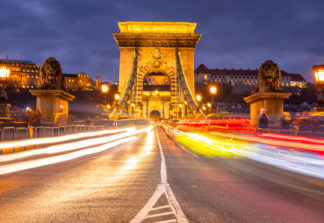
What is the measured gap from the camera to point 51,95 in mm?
16844

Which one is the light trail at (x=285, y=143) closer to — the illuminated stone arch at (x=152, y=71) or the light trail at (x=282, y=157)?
the light trail at (x=282, y=157)

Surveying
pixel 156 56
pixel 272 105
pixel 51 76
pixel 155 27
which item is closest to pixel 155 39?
pixel 156 56

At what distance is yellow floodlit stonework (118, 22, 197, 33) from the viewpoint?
178 feet

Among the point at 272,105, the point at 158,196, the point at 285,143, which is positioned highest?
the point at 272,105

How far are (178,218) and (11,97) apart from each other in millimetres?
117256

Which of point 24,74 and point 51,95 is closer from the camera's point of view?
point 51,95

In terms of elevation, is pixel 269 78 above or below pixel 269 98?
above

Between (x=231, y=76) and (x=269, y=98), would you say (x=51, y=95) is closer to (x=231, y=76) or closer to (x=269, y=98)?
(x=269, y=98)

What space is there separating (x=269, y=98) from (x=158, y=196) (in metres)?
12.0

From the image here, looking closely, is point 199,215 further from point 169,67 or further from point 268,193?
point 169,67

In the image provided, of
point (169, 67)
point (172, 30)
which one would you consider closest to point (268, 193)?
point (169, 67)

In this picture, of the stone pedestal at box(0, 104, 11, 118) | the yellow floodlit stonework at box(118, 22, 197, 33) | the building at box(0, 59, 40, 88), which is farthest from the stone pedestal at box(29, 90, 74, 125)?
the building at box(0, 59, 40, 88)

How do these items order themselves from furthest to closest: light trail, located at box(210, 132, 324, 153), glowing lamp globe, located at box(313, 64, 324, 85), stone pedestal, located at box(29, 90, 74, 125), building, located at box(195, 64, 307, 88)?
1. building, located at box(195, 64, 307, 88)
2. stone pedestal, located at box(29, 90, 74, 125)
3. glowing lamp globe, located at box(313, 64, 324, 85)
4. light trail, located at box(210, 132, 324, 153)

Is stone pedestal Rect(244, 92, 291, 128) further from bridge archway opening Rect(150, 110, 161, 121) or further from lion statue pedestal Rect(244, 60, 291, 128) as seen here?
bridge archway opening Rect(150, 110, 161, 121)
